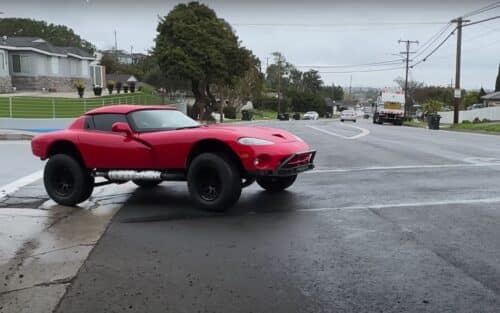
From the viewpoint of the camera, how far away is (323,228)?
6.64 metres

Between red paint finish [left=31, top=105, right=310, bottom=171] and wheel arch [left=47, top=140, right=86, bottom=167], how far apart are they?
4 cm

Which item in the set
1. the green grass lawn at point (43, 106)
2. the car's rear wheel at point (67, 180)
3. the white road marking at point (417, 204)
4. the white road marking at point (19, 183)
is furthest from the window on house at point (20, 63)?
the white road marking at point (417, 204)

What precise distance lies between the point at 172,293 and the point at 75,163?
15.0 feet

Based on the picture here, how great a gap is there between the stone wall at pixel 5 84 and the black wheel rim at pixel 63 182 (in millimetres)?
39973

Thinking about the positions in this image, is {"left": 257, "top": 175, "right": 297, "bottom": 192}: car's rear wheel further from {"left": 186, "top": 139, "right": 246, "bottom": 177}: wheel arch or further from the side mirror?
the side mirror

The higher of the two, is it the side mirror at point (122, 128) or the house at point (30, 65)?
the house at point (30, 65)

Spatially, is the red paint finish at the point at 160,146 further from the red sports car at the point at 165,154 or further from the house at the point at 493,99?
the house at the point at 493,99

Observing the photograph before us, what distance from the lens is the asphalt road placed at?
430 centimetres

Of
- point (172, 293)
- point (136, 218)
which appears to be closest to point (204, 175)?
point (136, 218)

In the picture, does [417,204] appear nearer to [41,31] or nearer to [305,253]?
[305,253]

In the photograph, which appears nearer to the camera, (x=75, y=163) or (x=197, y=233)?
(x=197, y=233)

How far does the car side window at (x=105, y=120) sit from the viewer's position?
27.6 feet

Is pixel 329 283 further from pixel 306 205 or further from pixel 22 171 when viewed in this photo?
pixel 22 171

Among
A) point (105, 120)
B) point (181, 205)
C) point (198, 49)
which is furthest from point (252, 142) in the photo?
point (198, 49)
